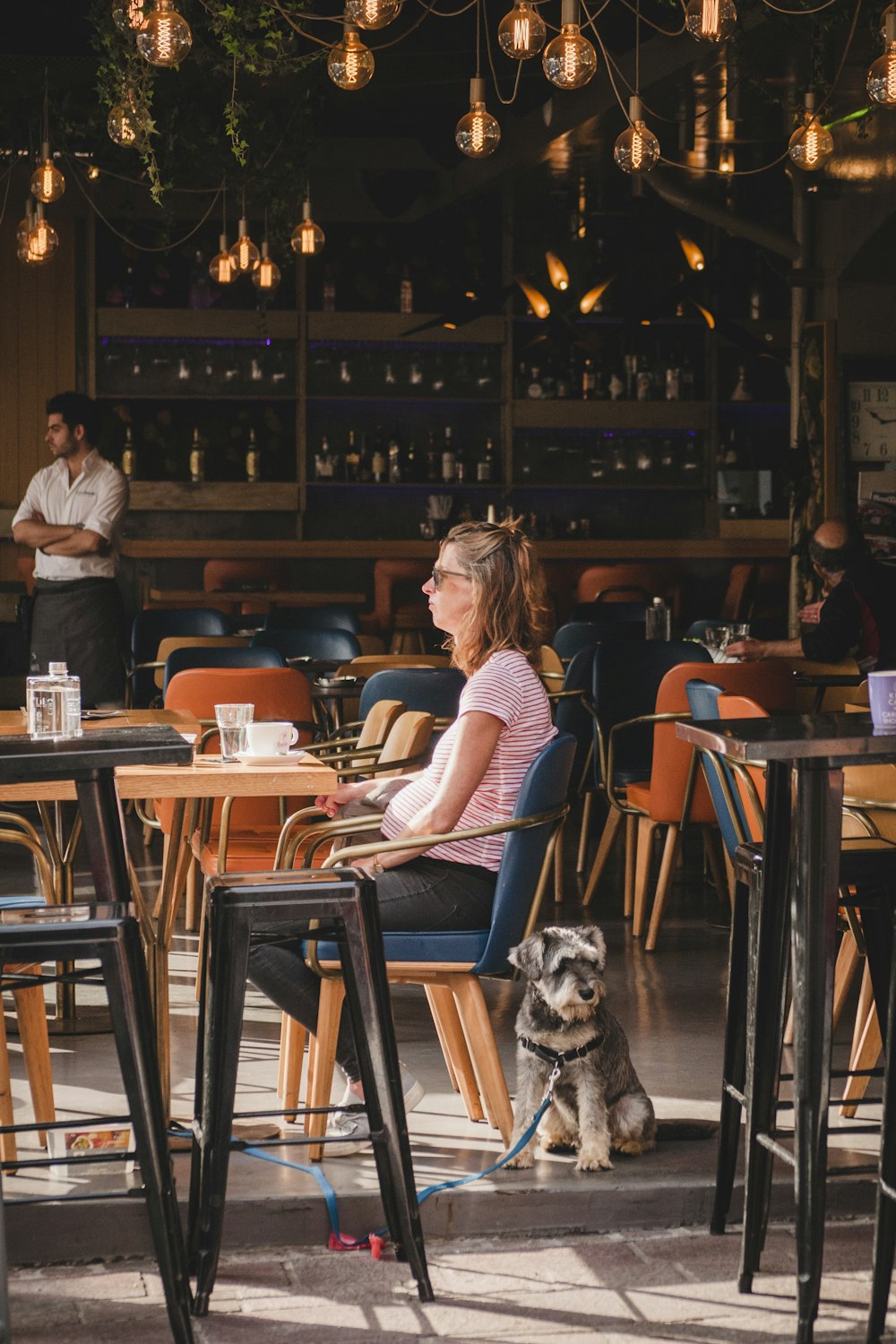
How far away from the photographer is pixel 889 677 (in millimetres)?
2670

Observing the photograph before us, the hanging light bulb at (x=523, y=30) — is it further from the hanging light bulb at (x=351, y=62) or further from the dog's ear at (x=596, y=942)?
the dog's ear at (x=596, y=942)

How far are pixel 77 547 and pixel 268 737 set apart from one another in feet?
9.13

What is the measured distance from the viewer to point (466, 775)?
10.9 ft

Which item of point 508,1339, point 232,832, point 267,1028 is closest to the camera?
point 508,1339

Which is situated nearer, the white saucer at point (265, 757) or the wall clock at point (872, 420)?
the white saucer at point (265, 757)

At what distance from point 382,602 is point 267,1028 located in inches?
266

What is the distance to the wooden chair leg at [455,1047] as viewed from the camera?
3.52m

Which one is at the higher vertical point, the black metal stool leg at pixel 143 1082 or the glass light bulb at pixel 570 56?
the glass light bulb at pixel 570 56

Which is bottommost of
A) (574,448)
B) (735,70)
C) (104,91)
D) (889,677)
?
(889,677)

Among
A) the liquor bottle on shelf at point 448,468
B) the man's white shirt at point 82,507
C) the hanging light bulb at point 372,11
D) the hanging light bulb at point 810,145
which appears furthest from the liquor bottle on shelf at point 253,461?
the hanging light bulb at point 372,11

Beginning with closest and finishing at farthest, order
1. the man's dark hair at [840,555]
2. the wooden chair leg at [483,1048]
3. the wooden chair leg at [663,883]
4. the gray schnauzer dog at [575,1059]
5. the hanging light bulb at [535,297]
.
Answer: the gray schnauzer dog at [575,1059], the wooden chair leg at [483,1048], the wooden chair leg at [663,883], the man's dark hair at [840,555], the hanging light bulb at [535,297]

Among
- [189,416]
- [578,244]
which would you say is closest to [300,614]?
[189,416]

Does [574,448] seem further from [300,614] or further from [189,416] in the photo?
[300,614]

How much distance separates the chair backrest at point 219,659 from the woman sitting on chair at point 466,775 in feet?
7.02
